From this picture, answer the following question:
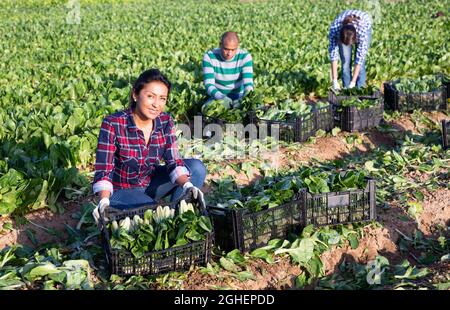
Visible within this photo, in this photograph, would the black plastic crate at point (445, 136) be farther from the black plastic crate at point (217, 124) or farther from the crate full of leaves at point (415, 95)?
the black plastic crate at point (217, 124)

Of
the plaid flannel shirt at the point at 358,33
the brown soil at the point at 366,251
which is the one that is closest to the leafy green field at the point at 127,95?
the brown soil at the point at 366,251

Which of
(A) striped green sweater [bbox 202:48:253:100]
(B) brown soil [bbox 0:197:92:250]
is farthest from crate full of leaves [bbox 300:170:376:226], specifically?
(A) striped green sweater [bbox 202:48:253:100]

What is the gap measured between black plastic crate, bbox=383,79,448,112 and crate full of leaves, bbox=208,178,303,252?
4794mm

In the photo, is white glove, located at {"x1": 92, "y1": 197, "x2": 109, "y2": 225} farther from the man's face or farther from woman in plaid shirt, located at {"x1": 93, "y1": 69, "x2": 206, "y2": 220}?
the man's face

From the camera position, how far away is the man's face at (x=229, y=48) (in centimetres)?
797

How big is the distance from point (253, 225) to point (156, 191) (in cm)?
87

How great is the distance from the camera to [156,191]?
517 cm

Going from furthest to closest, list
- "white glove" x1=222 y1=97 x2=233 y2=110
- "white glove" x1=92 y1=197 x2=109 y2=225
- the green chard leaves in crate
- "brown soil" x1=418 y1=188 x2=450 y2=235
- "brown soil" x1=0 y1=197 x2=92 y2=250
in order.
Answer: "white glove" x1=222 y1=97 x2=233 y2=110
"brown soil" x1=418 y1=188 x2=450 y2=235
"brown soil" x1=0 y1=197 x2=92 y2=250
"white glove" x1=92 y1=197 x2=109 y2=225
the green chard leaves in crate

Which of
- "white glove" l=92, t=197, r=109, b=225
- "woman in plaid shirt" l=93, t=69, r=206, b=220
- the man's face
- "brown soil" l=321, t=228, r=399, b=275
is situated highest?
the man's face

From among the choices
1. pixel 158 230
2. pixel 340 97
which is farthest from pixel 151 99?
pixel 340 97

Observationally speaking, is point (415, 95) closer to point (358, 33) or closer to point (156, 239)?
point (358, 33)

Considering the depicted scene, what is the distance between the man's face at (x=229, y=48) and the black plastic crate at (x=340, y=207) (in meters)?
3.26

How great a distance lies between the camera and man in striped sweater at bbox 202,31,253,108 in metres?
8.26
